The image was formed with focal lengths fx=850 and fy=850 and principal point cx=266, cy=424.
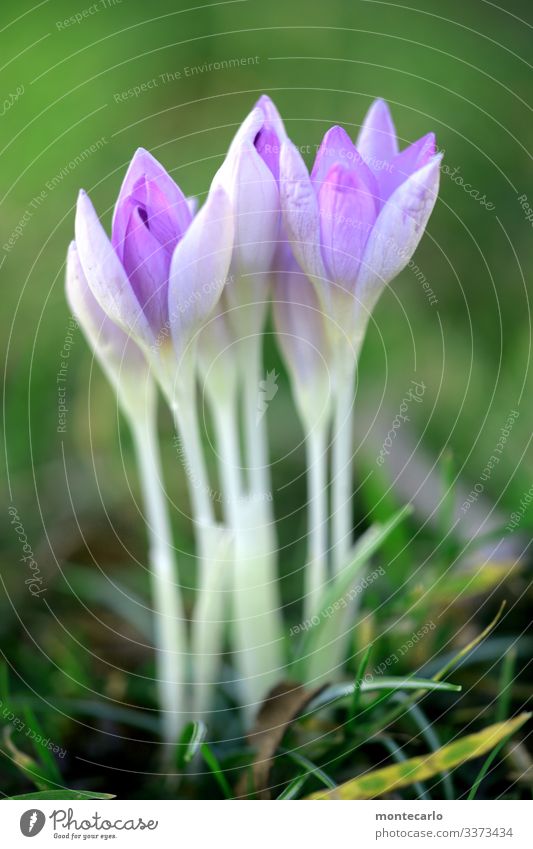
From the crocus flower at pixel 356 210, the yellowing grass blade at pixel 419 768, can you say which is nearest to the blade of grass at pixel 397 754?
the yellowing grass blade at pixel 419 768

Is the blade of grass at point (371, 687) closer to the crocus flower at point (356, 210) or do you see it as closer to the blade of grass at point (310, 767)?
the blade of grass at point (310, 767)

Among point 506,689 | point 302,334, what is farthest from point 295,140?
point 506,689

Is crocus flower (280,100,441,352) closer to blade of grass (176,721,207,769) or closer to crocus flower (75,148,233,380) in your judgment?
crocus flower (75,148,233,380)

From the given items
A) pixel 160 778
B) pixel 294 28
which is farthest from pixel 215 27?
pixel 160 778
